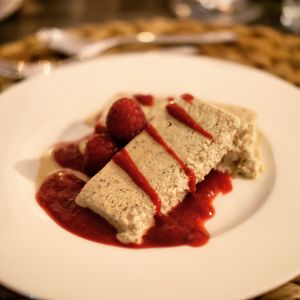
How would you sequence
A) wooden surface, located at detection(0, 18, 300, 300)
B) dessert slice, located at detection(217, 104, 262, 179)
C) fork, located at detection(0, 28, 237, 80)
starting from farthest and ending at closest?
fork, located at detection(0, 28, 237, 80), wooden surface, located at detection(0, 18, 300, 300), dessert slice, located at detection(217, 104, 262, 179)

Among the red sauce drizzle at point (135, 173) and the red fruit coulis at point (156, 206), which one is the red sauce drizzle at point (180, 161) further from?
the red sauce drizzle at point (135, 173)

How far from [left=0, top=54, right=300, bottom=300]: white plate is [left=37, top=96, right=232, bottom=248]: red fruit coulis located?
0.04 m

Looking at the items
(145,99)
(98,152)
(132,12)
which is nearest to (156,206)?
(98,152)

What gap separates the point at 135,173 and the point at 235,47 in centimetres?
132

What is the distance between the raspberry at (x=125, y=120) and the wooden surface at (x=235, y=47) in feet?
2.85

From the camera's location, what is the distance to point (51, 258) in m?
1.61

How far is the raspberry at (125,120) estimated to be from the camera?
1.99 m

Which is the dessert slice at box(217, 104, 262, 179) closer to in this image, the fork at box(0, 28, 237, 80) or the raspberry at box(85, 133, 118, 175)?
the raspberry at box(85, 133, 118, 175)

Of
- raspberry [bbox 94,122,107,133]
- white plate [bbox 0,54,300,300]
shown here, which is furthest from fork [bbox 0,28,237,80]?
raspberry [bbox 94,122,107,133]

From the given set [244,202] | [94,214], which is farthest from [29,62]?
[244,202]

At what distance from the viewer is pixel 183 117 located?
6.65 feet

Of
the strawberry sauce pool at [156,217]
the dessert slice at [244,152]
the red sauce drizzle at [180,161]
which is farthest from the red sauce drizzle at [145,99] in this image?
the strawberry sauce pool at [156,217]

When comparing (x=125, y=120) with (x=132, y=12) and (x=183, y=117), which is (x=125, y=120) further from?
(x=132, y=12)

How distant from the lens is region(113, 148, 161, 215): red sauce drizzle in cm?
180
